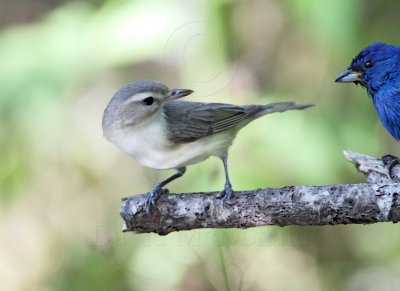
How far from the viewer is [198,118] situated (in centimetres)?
412

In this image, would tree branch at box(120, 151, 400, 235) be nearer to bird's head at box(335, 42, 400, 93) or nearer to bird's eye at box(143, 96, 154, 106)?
bird's eye at box(143, 96, 154, 106)

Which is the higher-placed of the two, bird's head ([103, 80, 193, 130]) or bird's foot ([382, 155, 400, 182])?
bird's head ([103, 80, 193, 130])

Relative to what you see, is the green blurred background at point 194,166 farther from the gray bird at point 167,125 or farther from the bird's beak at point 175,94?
the bird's beak at point 175,94

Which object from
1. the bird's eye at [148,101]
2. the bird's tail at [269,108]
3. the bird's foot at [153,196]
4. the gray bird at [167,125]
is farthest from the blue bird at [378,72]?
the bird's eye at [148,101]

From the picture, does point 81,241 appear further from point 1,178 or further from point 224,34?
point 224,34

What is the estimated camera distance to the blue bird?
16.5ft

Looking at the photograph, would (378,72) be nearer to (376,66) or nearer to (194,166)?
(376,66)

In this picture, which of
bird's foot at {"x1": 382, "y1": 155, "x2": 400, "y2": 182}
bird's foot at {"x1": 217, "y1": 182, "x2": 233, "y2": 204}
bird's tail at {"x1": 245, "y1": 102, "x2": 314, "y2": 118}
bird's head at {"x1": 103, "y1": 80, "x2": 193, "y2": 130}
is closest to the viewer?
bird's head at {"x1": 103, "y1": 80, "x2": 193, "y2": 130}

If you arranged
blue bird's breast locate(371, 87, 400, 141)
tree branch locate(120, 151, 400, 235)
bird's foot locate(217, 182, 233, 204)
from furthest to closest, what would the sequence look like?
blue bird's breast locate(371, 87, 400, 141)
bird's foot locate(217, 182, 233, 204)
tree branch locate(120, 151, 400, 235)

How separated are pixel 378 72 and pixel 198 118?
1.67 meters

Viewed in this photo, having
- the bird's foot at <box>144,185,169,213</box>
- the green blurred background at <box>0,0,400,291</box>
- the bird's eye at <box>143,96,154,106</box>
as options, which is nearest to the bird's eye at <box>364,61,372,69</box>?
the green blurred background at <box>0,0,400,291</box>

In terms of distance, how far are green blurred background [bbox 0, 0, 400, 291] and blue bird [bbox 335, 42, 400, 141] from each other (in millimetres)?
177

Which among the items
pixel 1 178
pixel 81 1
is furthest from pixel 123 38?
pixel 1 178

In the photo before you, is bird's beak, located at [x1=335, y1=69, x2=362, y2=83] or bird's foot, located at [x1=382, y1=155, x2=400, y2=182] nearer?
bird's foot, located at [x1=382, y1=155, x2=400, y2=182]
